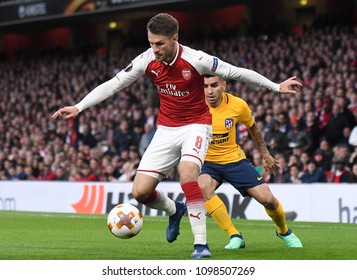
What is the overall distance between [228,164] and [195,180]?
1.95 m

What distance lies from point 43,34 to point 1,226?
28.0 meters

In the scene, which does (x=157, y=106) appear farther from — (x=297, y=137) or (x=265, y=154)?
(x=265, y=154)

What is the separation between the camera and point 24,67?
38.5 m

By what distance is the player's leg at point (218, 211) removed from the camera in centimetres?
1036

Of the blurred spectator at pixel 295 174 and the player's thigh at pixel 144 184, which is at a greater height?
the player's thigh at pixel 144 184

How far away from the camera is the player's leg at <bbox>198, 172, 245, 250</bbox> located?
1036cm

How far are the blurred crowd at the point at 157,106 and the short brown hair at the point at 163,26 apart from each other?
971 centimetres

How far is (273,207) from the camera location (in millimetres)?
10430

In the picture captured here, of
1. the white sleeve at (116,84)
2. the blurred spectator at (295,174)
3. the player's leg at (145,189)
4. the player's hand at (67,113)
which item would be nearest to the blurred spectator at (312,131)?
the blurred spectator at (295,174)

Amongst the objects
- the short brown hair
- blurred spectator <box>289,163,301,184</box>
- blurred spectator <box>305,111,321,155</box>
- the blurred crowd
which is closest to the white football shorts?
the short brown hair

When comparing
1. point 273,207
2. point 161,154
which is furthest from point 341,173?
point 161,154

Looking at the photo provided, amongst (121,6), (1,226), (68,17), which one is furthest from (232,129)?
(68,17)

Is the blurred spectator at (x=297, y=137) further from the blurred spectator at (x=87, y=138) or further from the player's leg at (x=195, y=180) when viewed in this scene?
the player's leg at (x=195, y=180)

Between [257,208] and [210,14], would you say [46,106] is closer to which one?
[210,14]
